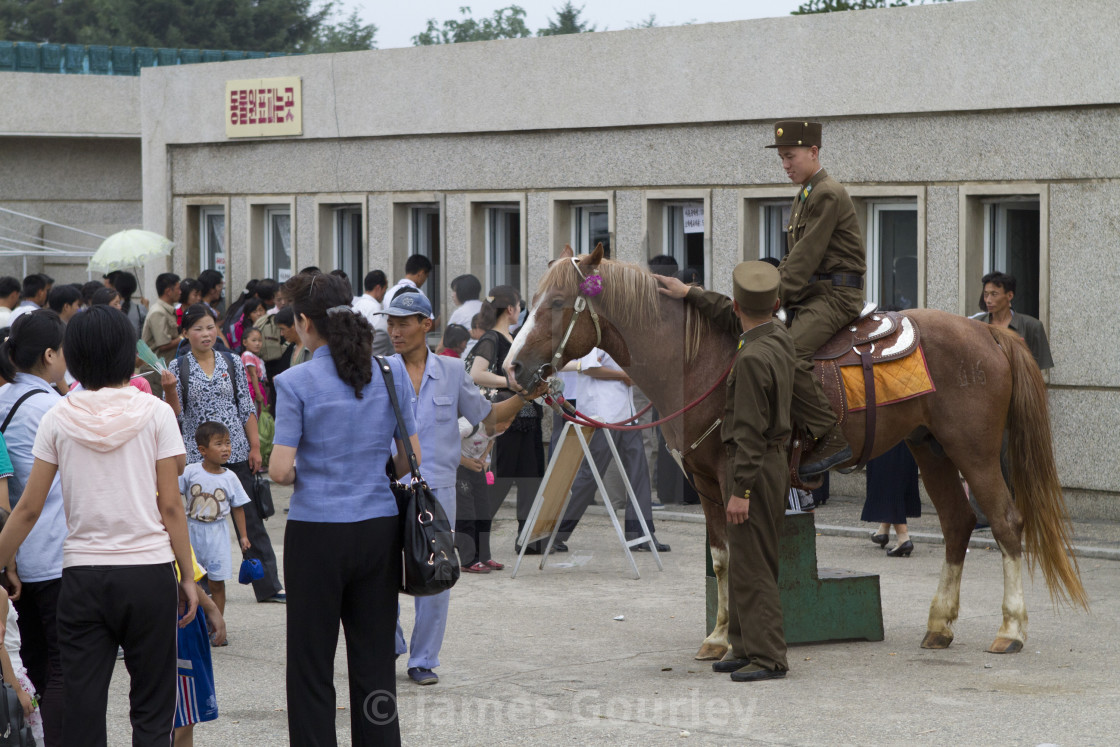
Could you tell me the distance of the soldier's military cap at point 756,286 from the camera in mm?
7152

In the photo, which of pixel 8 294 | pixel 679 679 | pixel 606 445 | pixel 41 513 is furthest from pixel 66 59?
pixel 41 513

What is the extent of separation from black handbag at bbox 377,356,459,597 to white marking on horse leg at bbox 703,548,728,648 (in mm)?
2556

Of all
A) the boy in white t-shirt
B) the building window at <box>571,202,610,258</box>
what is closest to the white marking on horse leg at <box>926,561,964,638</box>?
the boy in white t-shirt

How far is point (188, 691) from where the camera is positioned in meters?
5.39

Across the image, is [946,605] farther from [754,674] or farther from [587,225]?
[587,225]

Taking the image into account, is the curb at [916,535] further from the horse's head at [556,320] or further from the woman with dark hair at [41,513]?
the woman with dark hair at [41,513]

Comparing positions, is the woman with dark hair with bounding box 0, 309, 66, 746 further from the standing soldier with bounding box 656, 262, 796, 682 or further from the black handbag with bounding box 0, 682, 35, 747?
the standing soldier with bounding box 656, 262, 796, 682

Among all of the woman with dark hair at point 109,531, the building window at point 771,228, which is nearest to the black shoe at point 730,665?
the woman with dark hair at point 109,531

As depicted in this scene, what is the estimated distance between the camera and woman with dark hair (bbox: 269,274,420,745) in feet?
17.3

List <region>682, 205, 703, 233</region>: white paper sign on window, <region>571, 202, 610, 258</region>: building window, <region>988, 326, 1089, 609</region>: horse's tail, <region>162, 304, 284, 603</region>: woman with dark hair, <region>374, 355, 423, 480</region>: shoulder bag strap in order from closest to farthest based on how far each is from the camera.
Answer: <region>374, 355, 423, 480</region>: shoulder bag strap < <region>988, 326, 1089, 609</region>: horse's tail < <region>162, 304, 284, 603</region>: woman with dark hair < <region>682, 205, 703, 233</region>: white paper sign on window < <region>571, 202, 610, 258</region>: building window

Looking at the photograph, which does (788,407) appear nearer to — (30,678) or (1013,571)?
(1013,571)

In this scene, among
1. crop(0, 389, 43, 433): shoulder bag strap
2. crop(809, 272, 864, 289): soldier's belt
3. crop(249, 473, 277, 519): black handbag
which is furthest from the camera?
crop(249, 473, 277, 519): black handbag

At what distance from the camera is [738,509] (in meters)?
7.10

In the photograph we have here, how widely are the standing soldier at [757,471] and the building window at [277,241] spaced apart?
12.2 meters
